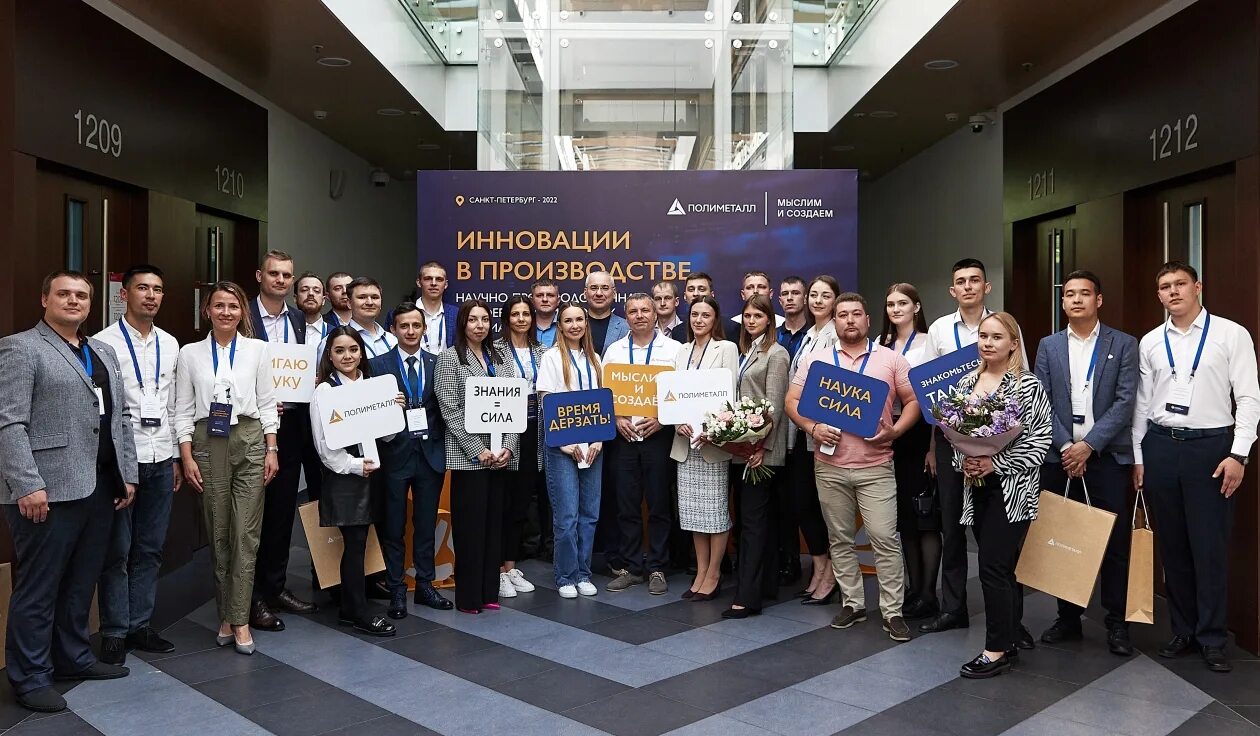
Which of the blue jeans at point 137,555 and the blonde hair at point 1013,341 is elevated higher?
the blonde hair at point 1013,341

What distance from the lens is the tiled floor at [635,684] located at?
12.4 feet

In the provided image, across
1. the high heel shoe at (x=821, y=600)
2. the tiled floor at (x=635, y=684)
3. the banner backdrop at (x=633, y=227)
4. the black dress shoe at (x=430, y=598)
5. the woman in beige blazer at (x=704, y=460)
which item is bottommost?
the tiled floor at (x=635, y=684)

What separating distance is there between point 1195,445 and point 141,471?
4814 millimetres

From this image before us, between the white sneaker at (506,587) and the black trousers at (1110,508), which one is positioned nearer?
the black trousers at (1110,508)

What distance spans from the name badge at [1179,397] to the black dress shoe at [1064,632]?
3.75 ft

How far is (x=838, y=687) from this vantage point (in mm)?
4184

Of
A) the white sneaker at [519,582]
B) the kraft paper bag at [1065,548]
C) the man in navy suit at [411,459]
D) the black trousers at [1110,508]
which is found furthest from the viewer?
the white sneaker at [519,582]

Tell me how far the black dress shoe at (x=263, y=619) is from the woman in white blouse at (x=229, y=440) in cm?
28

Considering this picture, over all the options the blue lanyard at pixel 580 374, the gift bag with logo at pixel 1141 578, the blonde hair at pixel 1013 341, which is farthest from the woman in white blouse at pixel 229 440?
the gift bag with logo at pixel 1141 578

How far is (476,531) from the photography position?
5250mm

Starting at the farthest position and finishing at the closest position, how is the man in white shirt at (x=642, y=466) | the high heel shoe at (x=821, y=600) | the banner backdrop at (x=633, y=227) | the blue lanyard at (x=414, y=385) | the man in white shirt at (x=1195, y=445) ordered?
the banner backdrop at (x=633, y=227)
the man in white shirt at (x=642, y=466)
the high heel shoe at (x=821, y=600)
the blue lanyard at (x=414, y=385)
the man in white shirt at (x=1195, y=445)

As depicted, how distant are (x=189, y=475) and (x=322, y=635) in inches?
41.5

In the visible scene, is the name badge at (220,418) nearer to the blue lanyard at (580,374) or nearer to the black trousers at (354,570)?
the black trousers at (354,570)

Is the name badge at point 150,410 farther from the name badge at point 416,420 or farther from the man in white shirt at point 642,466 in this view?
the man in white shirt at point 642,466
